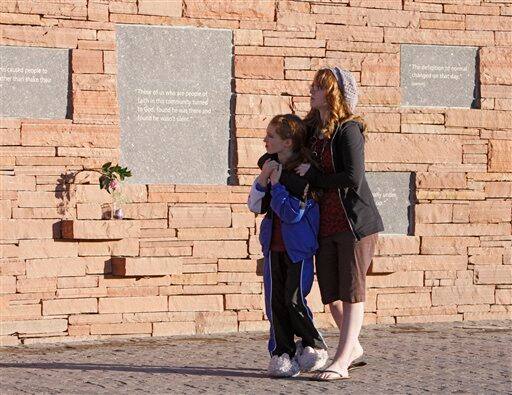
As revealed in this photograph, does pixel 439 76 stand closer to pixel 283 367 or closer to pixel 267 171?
pixel 267 171

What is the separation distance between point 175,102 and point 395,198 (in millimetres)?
2080

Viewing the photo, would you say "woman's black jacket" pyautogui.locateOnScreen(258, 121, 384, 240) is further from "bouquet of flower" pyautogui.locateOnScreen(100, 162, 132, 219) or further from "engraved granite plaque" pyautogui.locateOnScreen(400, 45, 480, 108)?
"engraved granite plaque" pyautogui.locateOnScreen(400, 45, 480, 108)

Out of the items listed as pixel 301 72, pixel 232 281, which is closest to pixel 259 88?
pixel 301 72

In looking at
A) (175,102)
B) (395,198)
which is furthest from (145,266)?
(395,198)

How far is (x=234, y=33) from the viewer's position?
11.5 meters

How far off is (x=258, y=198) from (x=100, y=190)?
8.49 ft

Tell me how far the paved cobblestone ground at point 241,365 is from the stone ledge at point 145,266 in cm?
51

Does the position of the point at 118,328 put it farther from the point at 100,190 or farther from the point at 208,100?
the point at 208,100

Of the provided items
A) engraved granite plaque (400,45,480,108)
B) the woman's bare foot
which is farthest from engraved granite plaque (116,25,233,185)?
the woman's bare foot

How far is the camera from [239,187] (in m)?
11.5

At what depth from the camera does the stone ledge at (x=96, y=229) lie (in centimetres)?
1077

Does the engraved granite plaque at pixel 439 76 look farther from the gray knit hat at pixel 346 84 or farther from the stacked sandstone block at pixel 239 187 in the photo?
the gray knit hat at pixel 346 84

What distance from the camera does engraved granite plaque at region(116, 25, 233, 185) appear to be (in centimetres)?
1116

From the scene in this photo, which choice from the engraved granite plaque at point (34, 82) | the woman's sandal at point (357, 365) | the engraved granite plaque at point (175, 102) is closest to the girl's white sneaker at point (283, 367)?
the woman's sandal at point (357, 365)
